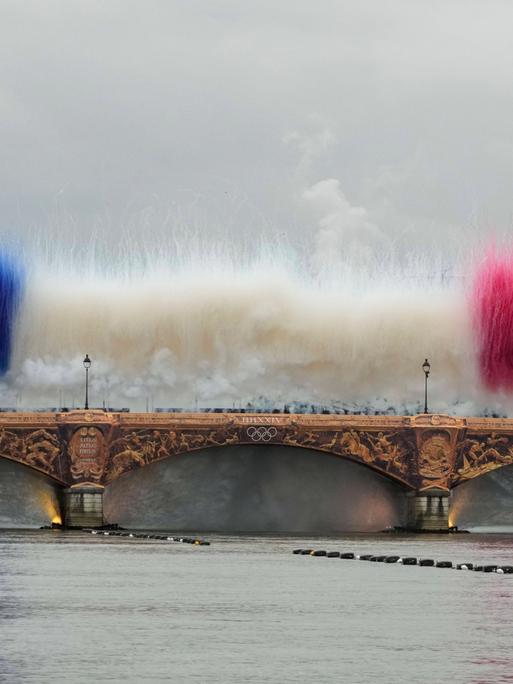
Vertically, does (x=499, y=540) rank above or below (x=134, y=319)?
below

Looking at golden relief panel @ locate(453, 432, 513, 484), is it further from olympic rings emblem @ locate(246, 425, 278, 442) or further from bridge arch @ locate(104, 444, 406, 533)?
olympic rings emblem @ locate(246, 425, 278, 442)

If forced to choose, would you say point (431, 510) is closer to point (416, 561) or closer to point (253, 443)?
point (253, 443)

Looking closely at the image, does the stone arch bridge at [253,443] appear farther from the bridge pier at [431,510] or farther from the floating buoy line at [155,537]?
the floating buoy line at [155,537]

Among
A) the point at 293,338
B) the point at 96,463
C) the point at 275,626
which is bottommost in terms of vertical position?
the point at 275,626

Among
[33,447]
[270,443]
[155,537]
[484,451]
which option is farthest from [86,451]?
[484,451]

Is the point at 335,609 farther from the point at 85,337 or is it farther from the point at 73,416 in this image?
the point at 85,337

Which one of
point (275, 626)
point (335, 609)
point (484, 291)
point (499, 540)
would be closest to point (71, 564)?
point (335, 609)
